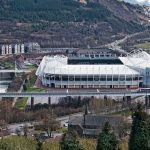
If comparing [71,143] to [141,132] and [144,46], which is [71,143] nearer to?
[141,132]

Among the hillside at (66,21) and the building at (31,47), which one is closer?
the building at (31,47)

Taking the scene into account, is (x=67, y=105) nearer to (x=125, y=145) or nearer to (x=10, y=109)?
(x=10, y=109)

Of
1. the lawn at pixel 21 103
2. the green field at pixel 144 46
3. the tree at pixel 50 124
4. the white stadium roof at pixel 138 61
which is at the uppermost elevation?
the green field at pixel 144 46

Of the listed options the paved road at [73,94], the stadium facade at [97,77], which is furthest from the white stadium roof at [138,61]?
the paved road at [73,94]

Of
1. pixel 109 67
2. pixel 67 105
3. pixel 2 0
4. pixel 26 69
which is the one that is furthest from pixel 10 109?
pixel 2 0

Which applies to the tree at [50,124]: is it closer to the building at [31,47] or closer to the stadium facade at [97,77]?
the stadium facade at [97,77]

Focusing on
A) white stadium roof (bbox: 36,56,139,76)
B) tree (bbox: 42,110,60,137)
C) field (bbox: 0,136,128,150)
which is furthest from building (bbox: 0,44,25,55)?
field (bbox: 0,136,128,150)

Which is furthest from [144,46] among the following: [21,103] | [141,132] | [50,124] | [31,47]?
[141,132]
